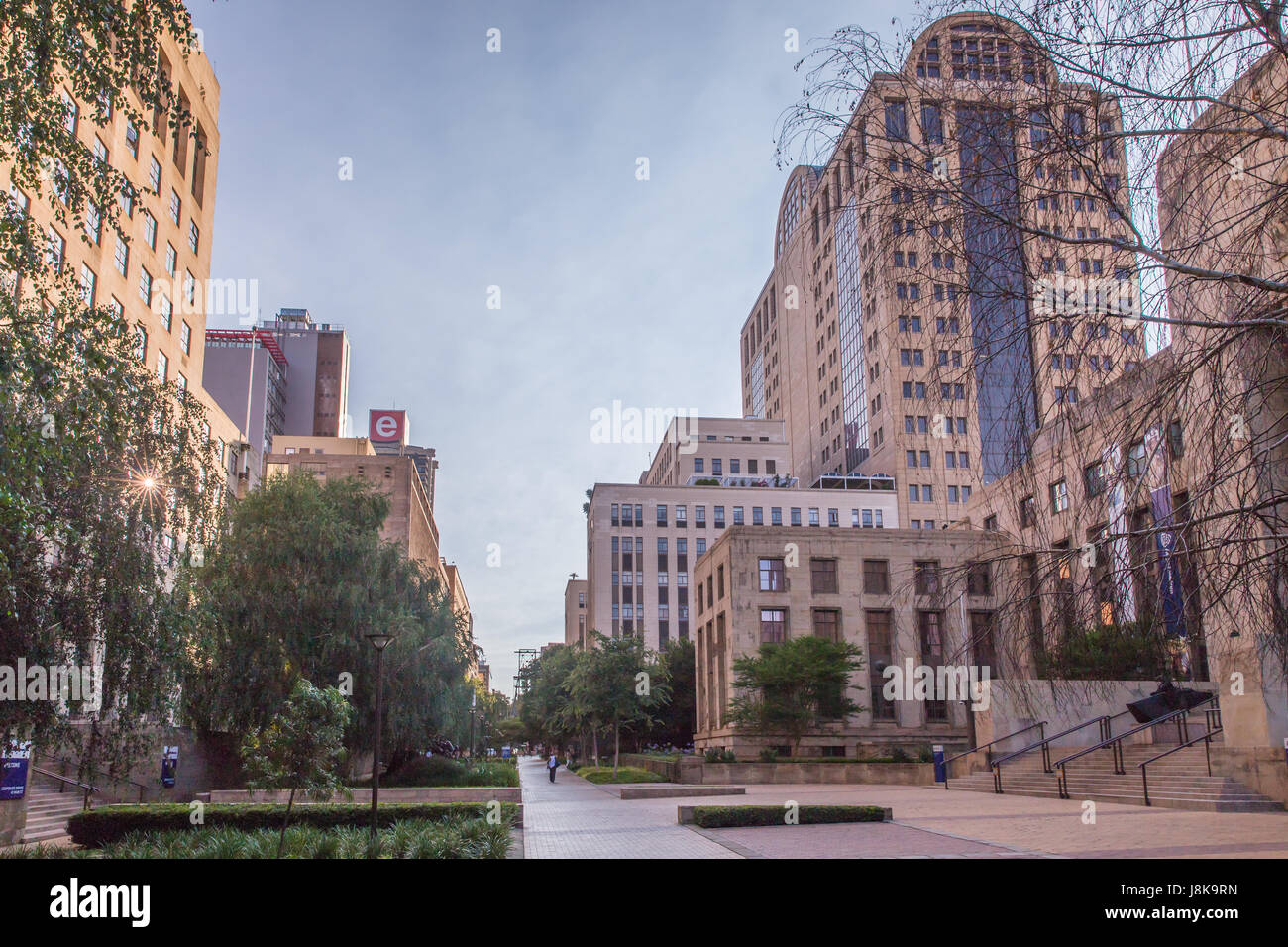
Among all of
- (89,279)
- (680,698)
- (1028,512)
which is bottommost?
(680,698)

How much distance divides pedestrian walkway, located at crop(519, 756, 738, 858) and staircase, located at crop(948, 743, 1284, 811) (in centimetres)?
1054

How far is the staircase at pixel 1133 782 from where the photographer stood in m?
21.3

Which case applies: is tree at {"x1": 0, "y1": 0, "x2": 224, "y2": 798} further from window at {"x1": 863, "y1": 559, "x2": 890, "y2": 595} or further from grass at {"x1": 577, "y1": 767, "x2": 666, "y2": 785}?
window at {"x1": 863, "y1": 559, "x2": 890, "y2": 595}

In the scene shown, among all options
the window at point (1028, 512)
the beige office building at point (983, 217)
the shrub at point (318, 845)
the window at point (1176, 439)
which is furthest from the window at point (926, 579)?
the shrub at point (318, 845)

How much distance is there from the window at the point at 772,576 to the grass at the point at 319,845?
124 feet

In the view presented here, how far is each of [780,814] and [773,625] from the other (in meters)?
33.4

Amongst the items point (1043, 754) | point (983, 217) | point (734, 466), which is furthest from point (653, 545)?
point (983, 217)

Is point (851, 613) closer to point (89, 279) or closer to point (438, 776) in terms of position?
point (438, 776)

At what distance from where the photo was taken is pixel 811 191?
9398 mm

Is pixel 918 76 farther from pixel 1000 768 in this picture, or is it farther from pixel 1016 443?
pixel 1000 768

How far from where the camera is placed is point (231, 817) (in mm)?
22219

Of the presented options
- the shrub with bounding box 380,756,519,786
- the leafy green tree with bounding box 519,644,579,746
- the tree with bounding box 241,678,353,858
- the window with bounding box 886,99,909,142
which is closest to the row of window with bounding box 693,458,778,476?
the leafy green tree with bounding box 519,644,579,746

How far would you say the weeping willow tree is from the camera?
95.8 ft

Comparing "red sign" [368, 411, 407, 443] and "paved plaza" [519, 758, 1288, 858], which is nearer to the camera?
"paved plaza" [519, 758, 1288, 858]
